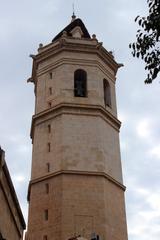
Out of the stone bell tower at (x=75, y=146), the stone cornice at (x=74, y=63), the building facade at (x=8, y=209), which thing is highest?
the stone cornice at (x=74, y=63)

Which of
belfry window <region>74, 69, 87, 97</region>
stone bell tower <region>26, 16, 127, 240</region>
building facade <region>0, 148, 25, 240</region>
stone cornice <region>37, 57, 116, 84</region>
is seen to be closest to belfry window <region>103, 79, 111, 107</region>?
stone bell tower <region>26, 16, 127, 240</region>

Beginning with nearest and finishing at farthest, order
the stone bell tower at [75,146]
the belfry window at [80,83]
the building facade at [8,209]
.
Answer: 1. the building facade at [8,209]
2. the stone bell tower at [75,146]
3. the belfry window at [80,83]

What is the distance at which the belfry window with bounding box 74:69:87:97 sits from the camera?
99.6 feet

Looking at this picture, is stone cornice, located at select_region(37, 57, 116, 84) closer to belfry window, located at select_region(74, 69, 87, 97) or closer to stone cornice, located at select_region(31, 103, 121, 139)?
belfry window, located at select_region(74, 69, 87, 97)

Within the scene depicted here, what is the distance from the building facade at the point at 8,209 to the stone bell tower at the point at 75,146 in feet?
20.9

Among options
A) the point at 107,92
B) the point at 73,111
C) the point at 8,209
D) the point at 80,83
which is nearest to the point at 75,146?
the point at 73,111

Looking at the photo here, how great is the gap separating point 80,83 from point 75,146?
513cm

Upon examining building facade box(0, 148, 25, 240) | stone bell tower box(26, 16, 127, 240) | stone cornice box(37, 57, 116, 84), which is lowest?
building facade box(0, 148, 25, 240)

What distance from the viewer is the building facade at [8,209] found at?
1423 centimetres

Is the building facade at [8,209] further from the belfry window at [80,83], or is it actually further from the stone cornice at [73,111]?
the belfry window at [80,83]

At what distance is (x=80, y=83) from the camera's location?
31.0m

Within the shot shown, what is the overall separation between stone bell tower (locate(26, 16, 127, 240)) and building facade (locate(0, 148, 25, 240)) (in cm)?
638

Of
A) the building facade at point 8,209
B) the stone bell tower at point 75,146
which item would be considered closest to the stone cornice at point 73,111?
the stone bell tower at point 75,146

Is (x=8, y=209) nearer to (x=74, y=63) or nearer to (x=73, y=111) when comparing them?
(x=73, y=111)
